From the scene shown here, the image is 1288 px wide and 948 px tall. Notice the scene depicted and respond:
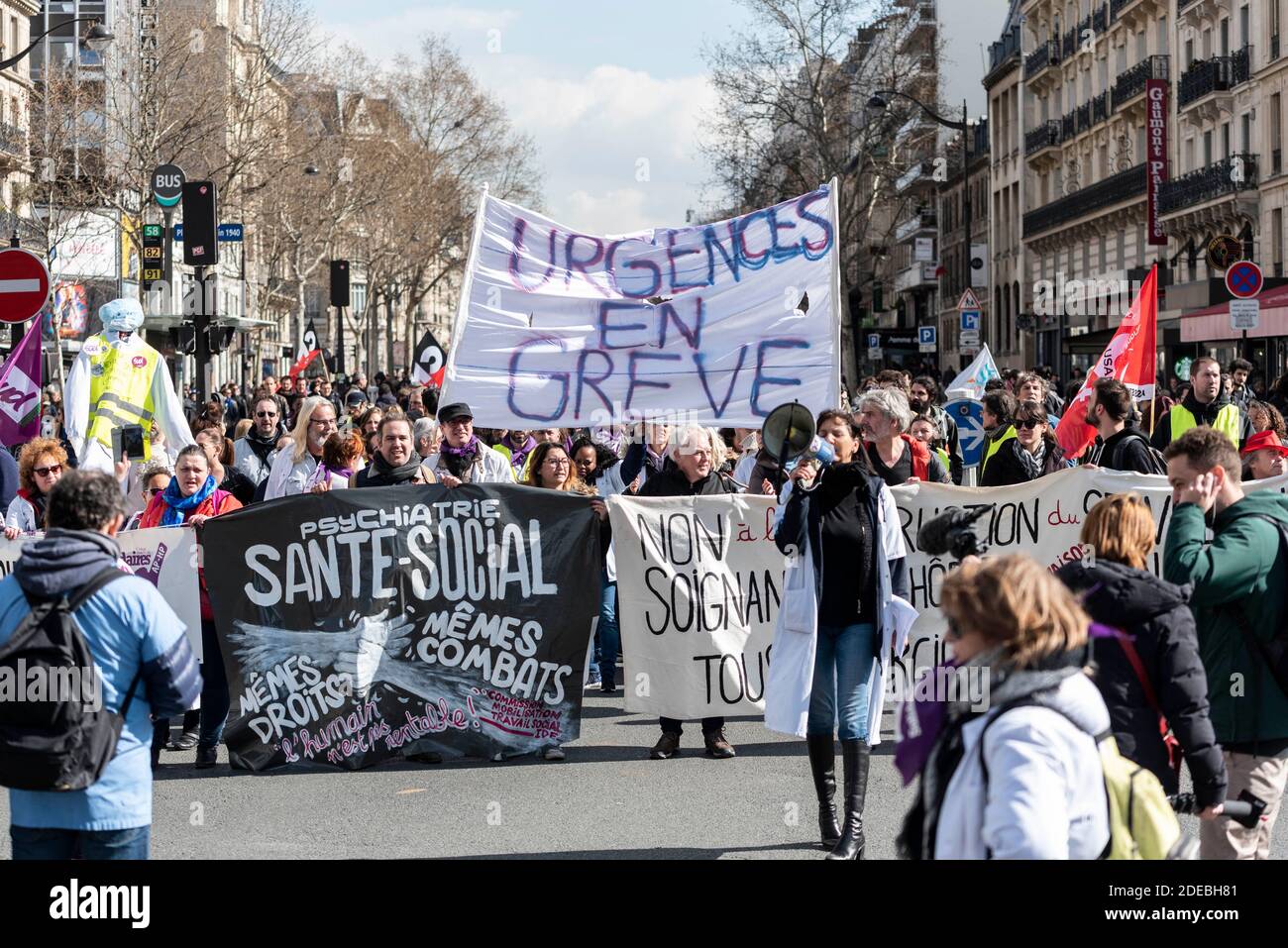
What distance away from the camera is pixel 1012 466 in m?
11.0

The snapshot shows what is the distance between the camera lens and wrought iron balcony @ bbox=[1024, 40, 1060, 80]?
6719cm

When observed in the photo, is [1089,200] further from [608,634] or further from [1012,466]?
[608,634]

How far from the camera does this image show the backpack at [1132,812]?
149 inches

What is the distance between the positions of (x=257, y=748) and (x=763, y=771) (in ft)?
8.31

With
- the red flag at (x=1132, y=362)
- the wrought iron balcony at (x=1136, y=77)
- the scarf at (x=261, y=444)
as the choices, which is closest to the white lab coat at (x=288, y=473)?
the scarf at (x=261, y=444)

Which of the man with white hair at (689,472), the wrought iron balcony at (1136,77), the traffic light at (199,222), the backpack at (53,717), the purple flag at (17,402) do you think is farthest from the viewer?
the wrought iron balcony at (1136,77)

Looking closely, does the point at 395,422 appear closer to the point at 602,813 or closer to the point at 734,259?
the point at 734,259

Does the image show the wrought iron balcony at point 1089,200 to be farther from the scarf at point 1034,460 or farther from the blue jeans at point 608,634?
the blue jeans at point 608,634

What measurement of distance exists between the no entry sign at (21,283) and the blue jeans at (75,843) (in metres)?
8.65

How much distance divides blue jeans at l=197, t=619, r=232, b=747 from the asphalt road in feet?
0.63

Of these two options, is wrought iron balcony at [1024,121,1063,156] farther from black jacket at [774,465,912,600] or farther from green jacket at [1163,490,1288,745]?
green jacket at [1163,490,1288,745]

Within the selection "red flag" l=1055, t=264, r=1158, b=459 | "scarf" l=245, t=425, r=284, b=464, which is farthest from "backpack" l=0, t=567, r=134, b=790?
"red flag" l=1055, t=264, r=1158, b=459

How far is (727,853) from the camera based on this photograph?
697cm

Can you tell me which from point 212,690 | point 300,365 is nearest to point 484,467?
point 212,690
